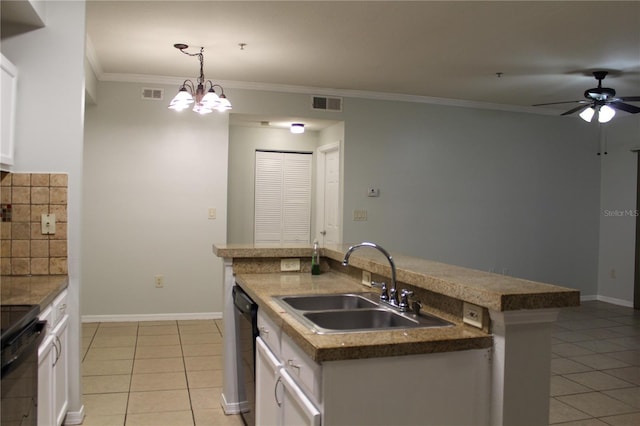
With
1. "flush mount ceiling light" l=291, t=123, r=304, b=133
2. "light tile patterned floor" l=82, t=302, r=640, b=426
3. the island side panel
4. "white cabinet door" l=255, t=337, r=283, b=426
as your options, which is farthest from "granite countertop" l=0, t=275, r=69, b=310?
"flush mount ceiling light" l=291, t=123, r=304, b=133

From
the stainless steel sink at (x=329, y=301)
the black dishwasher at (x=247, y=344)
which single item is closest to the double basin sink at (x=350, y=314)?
the stainless steel sink at (x=329, y=301)

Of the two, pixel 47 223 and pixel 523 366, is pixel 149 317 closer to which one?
pixel 47 223

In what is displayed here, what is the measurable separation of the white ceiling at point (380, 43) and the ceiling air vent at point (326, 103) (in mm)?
93

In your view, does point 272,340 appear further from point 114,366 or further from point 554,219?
point 554,219

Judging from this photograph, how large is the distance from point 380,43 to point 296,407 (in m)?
3.27

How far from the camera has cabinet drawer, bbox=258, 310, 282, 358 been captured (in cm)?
208

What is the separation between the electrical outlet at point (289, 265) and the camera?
3254 mm

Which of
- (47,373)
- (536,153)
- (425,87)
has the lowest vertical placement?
(47,373)

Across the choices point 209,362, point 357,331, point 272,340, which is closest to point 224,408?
point 209,362

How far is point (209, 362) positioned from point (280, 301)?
2.17 meters

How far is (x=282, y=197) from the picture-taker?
269 inches

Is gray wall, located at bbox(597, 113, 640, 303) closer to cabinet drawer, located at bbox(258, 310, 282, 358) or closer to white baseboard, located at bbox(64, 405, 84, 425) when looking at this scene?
cabinet drawer, located at bbox(258, 310, 282, 358)

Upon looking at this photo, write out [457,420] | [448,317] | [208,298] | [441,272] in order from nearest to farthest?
[457,420]
[448,317]
[441,272]
[208,298]

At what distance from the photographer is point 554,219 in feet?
Result: 23.0
